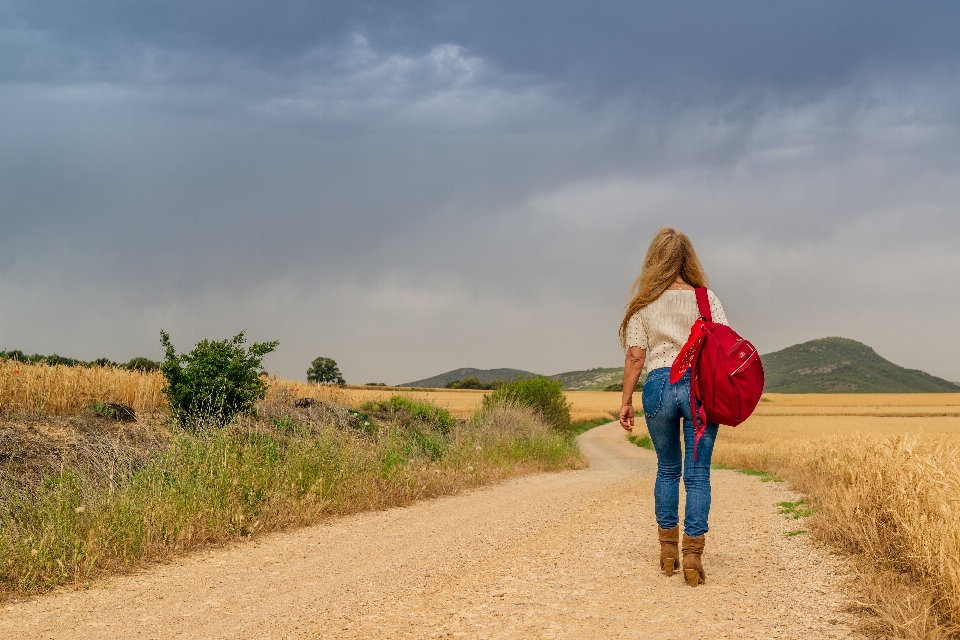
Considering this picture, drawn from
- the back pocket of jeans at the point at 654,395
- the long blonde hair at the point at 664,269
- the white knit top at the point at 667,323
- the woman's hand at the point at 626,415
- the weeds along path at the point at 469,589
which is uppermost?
the long blonde hair at the point at 664,269

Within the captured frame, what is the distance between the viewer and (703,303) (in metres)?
5.62

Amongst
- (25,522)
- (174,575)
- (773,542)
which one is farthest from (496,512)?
(25,522)

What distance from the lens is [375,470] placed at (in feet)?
35.3

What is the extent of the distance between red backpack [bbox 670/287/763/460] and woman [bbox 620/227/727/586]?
0.07m

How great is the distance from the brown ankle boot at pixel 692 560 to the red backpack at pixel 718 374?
2.13ft

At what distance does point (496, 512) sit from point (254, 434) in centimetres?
416

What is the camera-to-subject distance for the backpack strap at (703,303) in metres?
5.57

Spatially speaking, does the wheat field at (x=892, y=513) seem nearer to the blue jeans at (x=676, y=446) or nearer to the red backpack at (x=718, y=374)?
the blue jeans at (x=676, y=446)

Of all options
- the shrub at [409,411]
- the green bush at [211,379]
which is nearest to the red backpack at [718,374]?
the green bush at [211,379]

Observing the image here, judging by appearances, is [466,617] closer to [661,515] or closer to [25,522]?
[661,515]

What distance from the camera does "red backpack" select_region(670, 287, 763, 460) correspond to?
17.1 ft

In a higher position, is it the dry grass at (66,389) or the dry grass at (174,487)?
the dry grass at (66,389)

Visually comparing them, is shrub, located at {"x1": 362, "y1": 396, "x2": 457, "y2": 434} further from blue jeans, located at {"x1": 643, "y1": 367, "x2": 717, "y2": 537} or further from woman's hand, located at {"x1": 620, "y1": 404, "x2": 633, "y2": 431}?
blue jeans, located at {"x1": 643, "y1": 367, "x2": 717, "y2": 537}

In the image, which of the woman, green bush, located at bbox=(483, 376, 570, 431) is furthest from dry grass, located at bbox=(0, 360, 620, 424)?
green bush, located at bbox=(483, 376, 570, 431)
